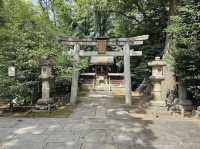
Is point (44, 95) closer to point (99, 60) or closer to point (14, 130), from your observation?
point (14, 130)

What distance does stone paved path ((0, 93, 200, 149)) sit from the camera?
5.12 meters

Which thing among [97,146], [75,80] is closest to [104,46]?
[75,80]

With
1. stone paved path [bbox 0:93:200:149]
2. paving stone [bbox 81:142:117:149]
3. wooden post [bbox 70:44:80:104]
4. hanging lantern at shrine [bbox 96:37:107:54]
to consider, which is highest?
hanging lantern at shrine [bbox 96:37:107:54]

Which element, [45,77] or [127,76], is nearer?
[45,77]

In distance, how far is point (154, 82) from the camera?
980 centimetres

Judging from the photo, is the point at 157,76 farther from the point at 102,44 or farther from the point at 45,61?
the point at 45,61

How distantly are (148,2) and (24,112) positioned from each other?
9.96 metres

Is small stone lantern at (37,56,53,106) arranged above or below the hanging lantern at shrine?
below

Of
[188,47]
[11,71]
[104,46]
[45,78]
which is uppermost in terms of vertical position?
[104,46]

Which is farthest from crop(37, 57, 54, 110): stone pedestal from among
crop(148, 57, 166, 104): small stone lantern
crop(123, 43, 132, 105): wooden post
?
crop(148, 57, 166, 104): small stone lantern

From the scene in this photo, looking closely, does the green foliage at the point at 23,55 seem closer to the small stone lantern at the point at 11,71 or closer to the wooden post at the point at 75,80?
the small stone lantern at the point at 11,71

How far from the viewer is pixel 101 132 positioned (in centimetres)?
612

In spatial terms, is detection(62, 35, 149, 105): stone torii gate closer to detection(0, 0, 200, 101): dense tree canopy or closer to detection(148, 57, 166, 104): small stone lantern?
detection(0, 0, 200, 101): dense tree canopy

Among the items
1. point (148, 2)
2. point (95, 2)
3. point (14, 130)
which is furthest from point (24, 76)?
point (148, 2)
